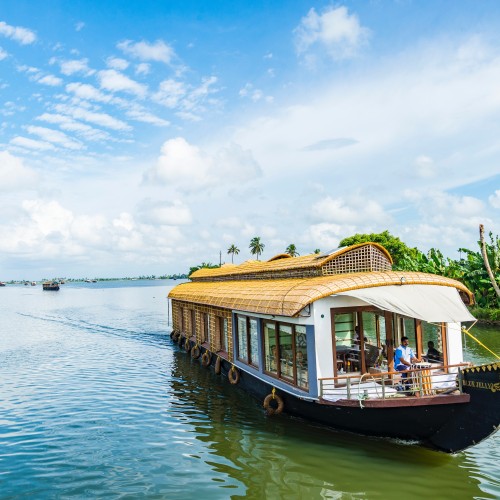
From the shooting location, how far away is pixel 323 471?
9.05 metres

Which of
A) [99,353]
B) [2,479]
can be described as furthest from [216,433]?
[99,353]

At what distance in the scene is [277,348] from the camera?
39.6 feet

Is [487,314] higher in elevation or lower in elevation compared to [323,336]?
lower

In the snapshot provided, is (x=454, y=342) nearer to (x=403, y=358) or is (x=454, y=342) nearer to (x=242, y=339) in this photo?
(x=403, y=358)

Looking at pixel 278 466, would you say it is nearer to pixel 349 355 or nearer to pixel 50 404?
pixel 349 355

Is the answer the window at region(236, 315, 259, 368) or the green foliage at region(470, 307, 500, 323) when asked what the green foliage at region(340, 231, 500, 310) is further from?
the window at region(236, 315, 259, 368)

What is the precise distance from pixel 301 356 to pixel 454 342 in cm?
387

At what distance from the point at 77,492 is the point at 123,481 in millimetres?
847

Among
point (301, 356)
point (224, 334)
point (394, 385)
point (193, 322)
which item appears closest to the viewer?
point (394, 385)

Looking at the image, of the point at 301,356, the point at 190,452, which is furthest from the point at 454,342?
the point at 190,452

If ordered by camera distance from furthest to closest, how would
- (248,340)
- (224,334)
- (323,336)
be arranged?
(224,334) → (248,340) → (323,336)

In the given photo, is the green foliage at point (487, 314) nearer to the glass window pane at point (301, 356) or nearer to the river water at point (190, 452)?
the river water at point (190, 452)

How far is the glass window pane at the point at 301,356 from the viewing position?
10859 millimetres

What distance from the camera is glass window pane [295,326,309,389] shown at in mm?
10859
